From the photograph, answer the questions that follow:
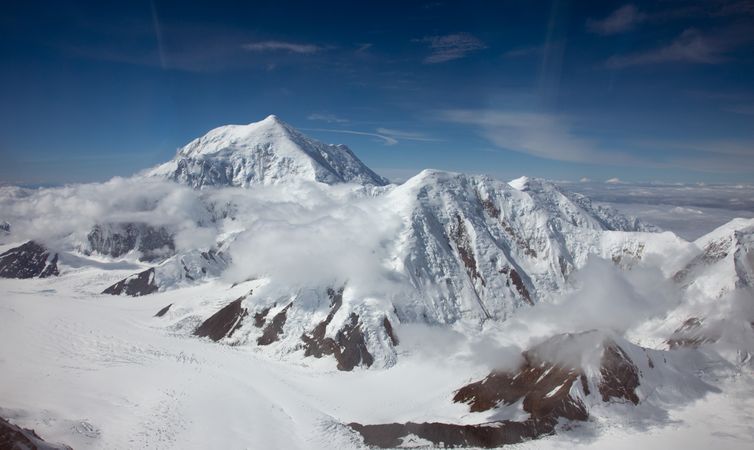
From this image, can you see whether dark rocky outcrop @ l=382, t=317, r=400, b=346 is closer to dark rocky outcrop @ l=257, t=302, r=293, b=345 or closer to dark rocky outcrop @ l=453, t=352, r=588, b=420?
dark rocky outcrop @ l=257, t=302, r=293, b=345

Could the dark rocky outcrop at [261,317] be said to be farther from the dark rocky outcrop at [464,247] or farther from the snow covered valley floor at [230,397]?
the dark rocky outcrop at [464,247]

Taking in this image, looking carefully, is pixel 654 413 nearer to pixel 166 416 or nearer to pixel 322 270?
pixel 166 416

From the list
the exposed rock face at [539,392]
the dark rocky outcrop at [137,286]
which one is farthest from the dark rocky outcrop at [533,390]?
the dark rocky outcrop at [137,286]

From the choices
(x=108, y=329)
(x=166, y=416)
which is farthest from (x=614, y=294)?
(x=108, y=329)

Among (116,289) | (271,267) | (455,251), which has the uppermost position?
(455,251)

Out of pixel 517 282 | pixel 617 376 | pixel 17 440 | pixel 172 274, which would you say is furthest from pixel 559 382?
pixel 172 274

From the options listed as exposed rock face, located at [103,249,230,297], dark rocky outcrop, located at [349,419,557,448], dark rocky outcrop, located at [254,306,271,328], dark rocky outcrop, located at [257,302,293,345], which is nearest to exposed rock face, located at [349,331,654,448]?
dark rocky outcrop, located at [349,419,557,448]
